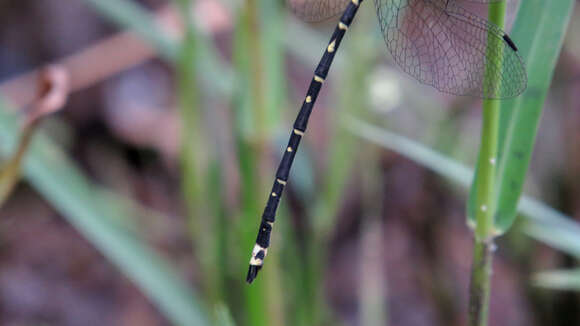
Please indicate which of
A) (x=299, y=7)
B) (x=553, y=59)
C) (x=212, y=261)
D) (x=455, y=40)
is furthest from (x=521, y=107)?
(x=212, y=261)

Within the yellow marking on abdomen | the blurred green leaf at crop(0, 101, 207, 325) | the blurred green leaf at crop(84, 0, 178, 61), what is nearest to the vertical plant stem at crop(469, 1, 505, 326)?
the yellow marking on abdomen

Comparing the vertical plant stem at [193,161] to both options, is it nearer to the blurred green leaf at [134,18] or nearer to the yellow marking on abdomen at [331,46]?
the blurred green leaf at [134,18]

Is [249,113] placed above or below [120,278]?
above

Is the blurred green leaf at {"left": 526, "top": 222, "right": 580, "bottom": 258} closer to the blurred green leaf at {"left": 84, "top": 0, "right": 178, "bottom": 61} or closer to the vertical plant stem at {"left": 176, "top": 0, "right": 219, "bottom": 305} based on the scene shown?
the vertical plant stem at {"left": 176, "top": 0, "right": 219, "bottom": 305}

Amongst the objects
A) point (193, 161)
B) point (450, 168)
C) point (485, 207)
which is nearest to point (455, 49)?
point (450, 168)

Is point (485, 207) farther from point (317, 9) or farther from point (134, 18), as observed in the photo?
point (134, 18)

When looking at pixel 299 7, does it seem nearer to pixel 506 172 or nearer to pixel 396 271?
pixel 506 172
